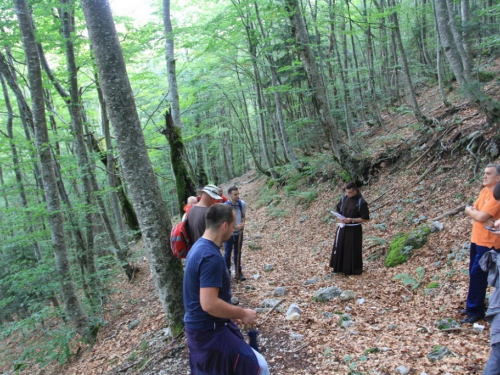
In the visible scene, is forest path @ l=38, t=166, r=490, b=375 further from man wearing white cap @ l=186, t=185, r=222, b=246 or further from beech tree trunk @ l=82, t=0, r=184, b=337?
man wearing white cap @ l=186, t=185, r=222, b=246

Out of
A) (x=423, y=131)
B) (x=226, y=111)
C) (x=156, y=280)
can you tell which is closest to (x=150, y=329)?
(x=156, y=280)

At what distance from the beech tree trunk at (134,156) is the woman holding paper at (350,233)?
11.5ft

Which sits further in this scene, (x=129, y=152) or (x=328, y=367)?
(x=129, y=152)

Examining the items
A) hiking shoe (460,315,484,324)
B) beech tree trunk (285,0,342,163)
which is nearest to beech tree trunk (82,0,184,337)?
hiking shoe (460,315,484,324)

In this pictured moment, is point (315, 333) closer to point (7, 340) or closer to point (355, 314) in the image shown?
point (355, 314)

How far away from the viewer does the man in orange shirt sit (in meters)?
3.92

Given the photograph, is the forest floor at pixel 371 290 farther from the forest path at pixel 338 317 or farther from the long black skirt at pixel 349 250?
the long black skirt at pixel 349 250

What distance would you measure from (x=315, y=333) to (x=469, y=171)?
6084mm

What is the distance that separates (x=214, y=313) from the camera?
7.55ft

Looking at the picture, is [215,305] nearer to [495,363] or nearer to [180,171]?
[495,363]

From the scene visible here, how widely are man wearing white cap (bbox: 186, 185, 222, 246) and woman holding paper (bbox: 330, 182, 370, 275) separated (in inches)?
123

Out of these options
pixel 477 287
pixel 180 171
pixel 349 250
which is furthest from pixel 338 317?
pixel 180 171

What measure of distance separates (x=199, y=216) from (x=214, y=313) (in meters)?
1.87

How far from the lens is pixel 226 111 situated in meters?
30.5
